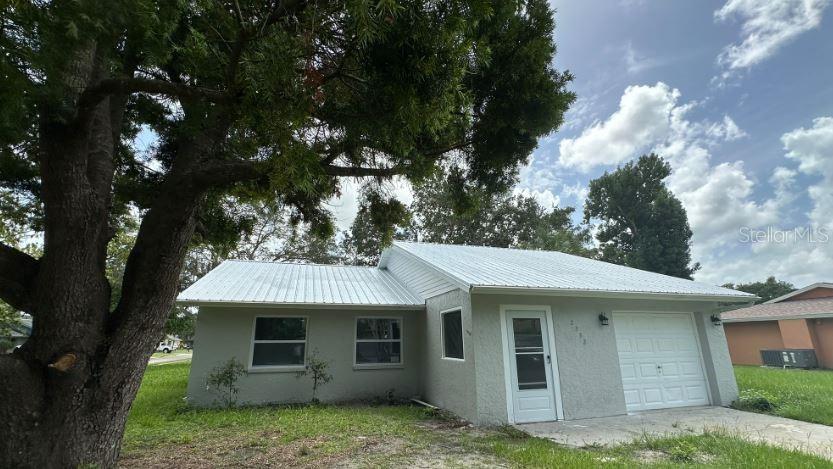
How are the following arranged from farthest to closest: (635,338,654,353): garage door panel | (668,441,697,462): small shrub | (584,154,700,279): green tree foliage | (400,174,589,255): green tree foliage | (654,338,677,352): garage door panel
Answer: (584,154,700,279): green tree foliage, (400,174,589,255): green tree foliage, (654,338,677,352): garage door panel, (635,338,654,353): garage door panel, (668,441,697,462): small shrub

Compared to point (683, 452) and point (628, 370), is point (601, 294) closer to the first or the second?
point (628, 370)

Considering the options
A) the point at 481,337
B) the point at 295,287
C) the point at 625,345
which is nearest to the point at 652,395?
the point at 625,345

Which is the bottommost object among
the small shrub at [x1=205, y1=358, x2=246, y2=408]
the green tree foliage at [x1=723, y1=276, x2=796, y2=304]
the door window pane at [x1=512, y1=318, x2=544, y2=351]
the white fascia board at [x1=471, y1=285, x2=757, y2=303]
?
the small shrub at [x1=205, y1=358, x2=246, y2=408]

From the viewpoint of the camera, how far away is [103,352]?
3184 mm

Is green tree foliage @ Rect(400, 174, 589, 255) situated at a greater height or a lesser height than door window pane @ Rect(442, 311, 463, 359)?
greater

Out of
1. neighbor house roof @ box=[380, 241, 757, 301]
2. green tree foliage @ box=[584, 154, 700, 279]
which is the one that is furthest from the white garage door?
green tree foliage @ box=[584, 154, 700, 279]

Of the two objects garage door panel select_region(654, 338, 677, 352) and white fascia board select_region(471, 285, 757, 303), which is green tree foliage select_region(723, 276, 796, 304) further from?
garage door panel select_region(654, 338, 677, 352)

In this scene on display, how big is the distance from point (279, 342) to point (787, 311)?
2287 centimetres

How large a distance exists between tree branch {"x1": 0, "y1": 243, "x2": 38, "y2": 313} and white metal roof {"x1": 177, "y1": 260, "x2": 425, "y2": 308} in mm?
5732

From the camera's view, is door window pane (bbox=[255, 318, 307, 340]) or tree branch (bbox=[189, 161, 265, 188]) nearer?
tree branch (bbox=[189, 161, 265, 188])

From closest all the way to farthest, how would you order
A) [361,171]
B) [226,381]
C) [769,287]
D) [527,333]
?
[361,171]
[527,333]
[226,381]
[769,287]

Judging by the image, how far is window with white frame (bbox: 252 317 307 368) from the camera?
949cm

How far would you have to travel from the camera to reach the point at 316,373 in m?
9.48

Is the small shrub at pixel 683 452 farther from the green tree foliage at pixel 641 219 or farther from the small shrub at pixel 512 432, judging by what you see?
the green tree foliage at pixel 641 219
